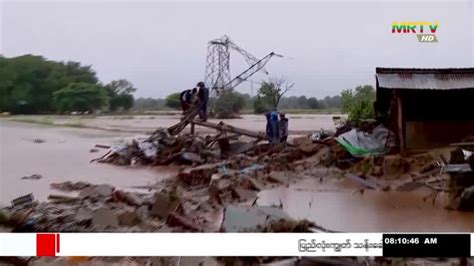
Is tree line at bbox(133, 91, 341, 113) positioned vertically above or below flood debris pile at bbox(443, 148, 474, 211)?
above

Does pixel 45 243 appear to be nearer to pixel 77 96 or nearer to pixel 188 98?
pixel 77 96

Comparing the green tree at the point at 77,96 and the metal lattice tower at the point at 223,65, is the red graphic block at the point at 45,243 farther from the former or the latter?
the metal lattice tower at the point at 223,65

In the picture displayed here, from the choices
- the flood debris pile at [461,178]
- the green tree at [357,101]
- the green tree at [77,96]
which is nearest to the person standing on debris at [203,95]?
the green tree at [77,96]

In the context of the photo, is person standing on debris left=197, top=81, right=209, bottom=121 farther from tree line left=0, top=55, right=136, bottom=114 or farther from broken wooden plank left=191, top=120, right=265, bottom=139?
tree line left=0, top=55, right=136, bottom=114

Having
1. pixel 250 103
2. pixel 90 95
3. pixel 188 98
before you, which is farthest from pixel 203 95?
pixel 90 95

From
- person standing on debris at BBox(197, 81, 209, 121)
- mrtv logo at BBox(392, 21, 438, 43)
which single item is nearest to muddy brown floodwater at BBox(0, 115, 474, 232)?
person standing on debris at BBox(197, 81, 209, 121)

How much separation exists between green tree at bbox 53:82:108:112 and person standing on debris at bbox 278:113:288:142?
73 cm

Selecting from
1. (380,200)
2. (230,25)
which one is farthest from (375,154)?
(230,25)

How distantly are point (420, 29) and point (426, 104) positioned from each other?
391 millimetres

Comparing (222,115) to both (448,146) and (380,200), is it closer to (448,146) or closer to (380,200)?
(380,200)

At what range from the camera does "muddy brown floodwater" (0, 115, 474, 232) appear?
2.42m

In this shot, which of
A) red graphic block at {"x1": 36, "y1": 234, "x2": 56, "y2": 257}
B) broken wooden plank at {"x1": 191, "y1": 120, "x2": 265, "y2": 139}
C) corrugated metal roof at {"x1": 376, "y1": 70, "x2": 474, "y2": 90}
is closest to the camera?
red graphic block at {"x1": 36, "y1": 234, "x2": 56, "y2": 257}

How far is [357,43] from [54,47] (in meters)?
1.19

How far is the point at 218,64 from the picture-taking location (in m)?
2.46
